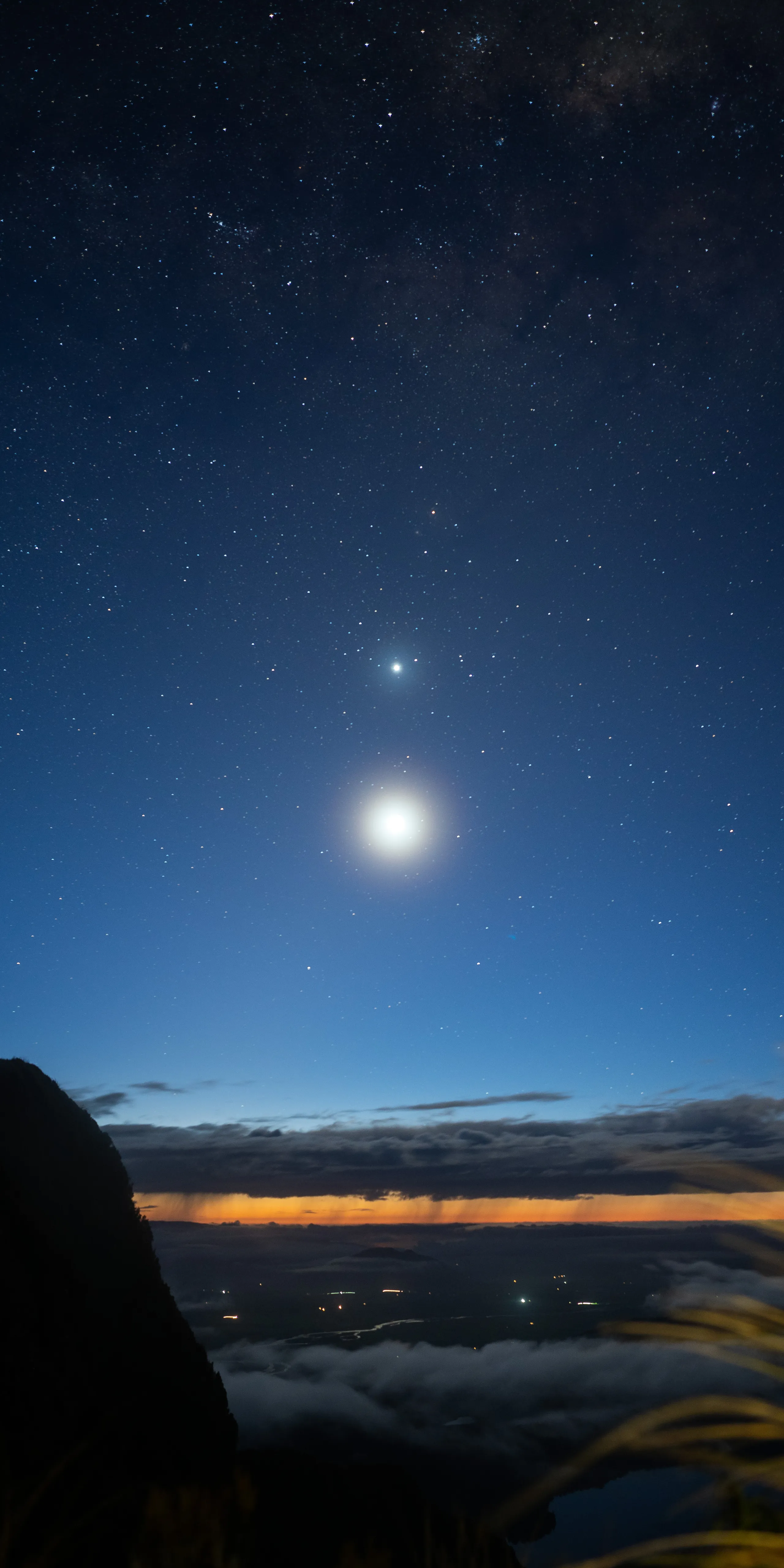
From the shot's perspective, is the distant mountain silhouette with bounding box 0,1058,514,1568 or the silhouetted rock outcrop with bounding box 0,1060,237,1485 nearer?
the distant mountain silhouette with bounding box 0,1058,514,1568

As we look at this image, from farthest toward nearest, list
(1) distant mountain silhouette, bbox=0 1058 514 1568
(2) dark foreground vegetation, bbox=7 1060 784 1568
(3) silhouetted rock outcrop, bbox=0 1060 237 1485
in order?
(3) silhouetted rock outcrop, bbox=0 1060 237 1485
(1) distant mountain silhouette, bbox=0 1058 514 1568
(2) dark foreground vegetation, bbox=7 1060 784 1568

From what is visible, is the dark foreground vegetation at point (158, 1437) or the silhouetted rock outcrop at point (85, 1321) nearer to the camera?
the dark foreground vegetation at point (158, 1437)

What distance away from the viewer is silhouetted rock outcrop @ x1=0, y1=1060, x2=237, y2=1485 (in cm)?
3931

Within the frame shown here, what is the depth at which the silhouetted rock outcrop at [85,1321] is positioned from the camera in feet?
129

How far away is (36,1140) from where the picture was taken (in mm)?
63938

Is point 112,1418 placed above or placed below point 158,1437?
above

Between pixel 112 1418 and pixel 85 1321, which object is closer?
pixel 112 1418

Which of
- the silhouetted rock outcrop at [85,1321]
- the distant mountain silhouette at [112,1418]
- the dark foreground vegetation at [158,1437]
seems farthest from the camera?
the silhouetted rock outcrop at [85,1321]

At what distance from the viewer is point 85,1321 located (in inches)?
1953

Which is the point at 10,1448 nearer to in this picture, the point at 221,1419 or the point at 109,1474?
the point at 109,1474

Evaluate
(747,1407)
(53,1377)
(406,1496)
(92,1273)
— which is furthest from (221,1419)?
(747,1407)

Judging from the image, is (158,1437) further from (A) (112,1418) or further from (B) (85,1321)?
(B) (85,1321)

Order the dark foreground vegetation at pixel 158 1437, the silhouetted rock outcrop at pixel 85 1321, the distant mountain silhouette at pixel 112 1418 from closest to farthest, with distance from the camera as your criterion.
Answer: the dark foreground vegetation at pixel 158 1437 < the distant mountain silhouette at pixel 112 1418 < the silhouetted rock outcrop at pixel 85 1321

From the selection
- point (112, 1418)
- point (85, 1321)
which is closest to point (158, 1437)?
point (112, 1418)
